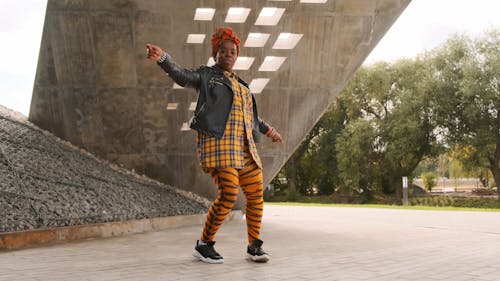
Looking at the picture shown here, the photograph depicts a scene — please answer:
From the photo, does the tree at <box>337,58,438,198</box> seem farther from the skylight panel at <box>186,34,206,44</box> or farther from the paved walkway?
the paved walkway

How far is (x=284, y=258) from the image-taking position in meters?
4.91

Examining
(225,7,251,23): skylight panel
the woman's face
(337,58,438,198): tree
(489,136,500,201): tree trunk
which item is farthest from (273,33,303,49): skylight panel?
(489,136,500,201): tree trunk

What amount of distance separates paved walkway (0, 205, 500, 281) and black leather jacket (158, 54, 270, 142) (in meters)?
1.15

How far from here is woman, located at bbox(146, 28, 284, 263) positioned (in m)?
4.59

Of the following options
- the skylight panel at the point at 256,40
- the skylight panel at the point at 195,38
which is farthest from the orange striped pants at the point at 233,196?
the skylight panel at the point at 195,38

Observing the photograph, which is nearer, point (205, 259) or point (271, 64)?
point (205, 259)

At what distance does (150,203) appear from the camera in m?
8.69

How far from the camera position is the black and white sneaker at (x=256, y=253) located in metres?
4.60

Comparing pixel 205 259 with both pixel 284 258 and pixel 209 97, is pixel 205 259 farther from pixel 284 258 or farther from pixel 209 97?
pixel 209 97

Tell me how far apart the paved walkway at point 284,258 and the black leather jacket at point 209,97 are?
115 centimetres

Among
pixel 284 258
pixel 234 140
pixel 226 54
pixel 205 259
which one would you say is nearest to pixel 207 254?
pixel 205 259

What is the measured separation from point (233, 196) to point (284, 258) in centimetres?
77

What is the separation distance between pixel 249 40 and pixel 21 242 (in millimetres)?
4848

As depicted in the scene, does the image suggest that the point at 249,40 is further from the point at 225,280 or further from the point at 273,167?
the point at 225,280
